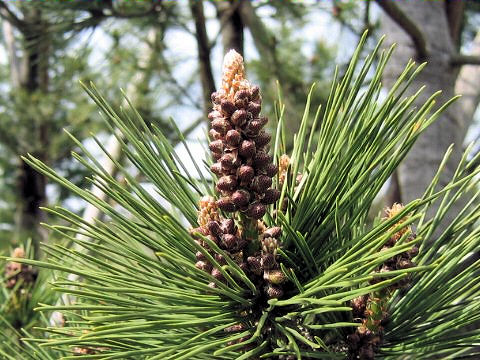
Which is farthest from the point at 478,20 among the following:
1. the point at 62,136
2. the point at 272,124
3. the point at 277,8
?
the point at 62,136

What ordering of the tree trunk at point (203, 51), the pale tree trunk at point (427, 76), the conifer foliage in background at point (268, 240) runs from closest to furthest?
the conifer foliage in background at point (268, 240) < the pale tree trunk at point (427, 76) < the tree trunk at point (203, 51)

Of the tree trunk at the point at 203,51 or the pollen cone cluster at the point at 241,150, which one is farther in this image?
the tree trunk at the point at 203,51

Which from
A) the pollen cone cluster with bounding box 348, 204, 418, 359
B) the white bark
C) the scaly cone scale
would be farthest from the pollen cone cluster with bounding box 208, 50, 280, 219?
the white bark

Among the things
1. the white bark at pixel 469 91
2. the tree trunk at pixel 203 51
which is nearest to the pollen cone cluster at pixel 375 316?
the white bark at pixel 469 91

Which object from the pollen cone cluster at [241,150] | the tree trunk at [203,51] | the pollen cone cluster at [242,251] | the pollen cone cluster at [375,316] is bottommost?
the pollen cone cluster at [375,316]

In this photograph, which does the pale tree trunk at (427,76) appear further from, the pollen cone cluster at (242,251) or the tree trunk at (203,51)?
the pollen cone cluster at (242,251)

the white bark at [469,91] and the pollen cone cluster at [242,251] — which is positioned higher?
the white bark at [469,91]
